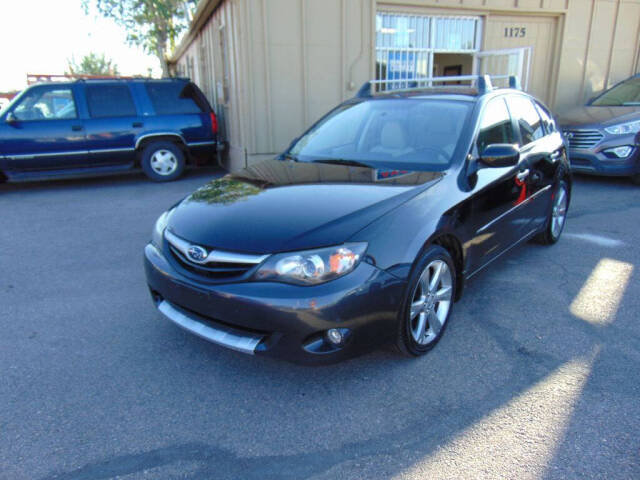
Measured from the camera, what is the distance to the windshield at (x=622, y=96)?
8664mm

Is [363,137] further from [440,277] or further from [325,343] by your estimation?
[325,343]

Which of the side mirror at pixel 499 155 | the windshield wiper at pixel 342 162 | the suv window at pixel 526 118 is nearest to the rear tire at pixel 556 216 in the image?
the suv window at pixel 526 118

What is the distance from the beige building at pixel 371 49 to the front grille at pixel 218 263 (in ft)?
18.7

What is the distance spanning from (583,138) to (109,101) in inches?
327

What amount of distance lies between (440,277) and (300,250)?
42.7 inches

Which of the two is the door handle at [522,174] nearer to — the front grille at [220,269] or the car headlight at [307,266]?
the car headlight at [307,266]

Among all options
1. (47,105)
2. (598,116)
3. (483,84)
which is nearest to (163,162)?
(47,105)

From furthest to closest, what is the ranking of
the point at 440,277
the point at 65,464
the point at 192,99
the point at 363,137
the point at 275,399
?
the point at 192,99 → the point at 363,137 → the point at 440,277 → the point at 275,399 → the point at 65,464

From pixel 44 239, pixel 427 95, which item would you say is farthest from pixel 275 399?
pixel 44 239

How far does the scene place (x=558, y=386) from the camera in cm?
265

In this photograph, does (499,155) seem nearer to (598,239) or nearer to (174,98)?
(598,239)

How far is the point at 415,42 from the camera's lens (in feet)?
32.2

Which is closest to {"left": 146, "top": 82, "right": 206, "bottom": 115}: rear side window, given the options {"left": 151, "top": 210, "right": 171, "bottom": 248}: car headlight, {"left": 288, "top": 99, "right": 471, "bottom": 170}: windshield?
{"left": 288, "top": 99, "right": 471, "bottom": 170}: windshield

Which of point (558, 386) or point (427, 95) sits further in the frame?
point (427, 95)
